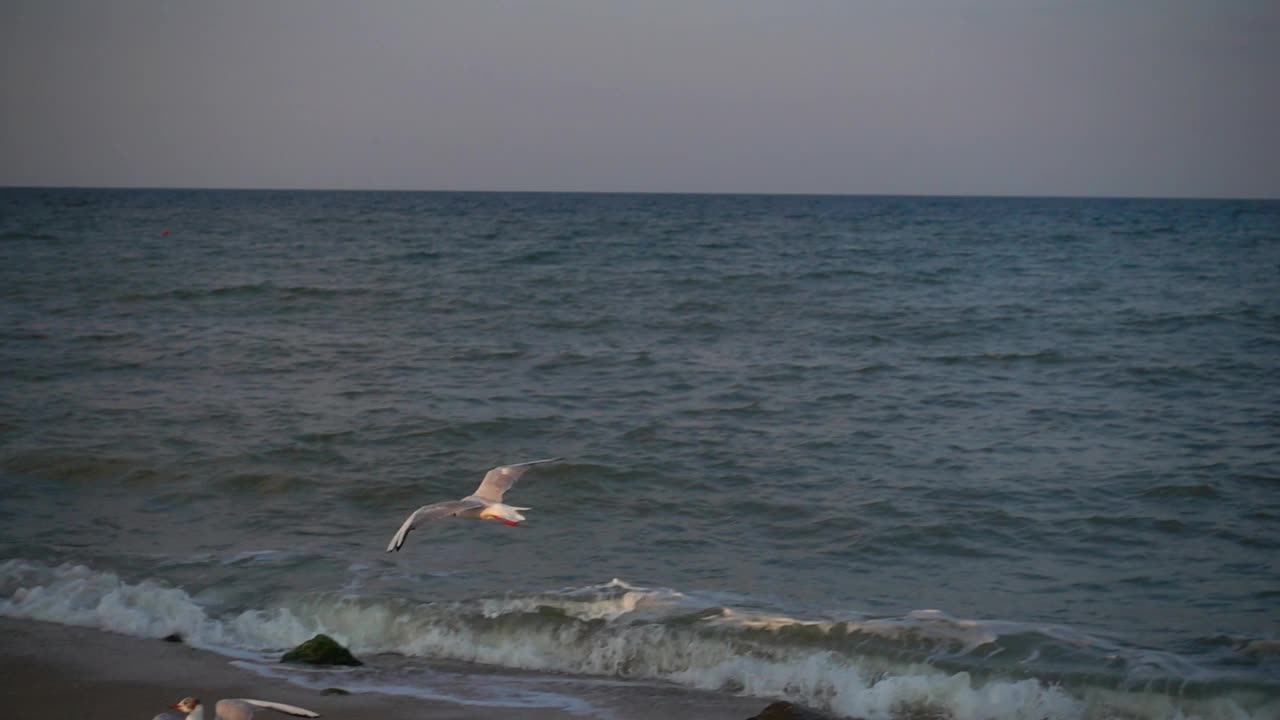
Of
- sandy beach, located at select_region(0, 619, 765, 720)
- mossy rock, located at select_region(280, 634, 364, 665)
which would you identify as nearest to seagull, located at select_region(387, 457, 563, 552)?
mossy rock, located at select_region(280, 634, 364, 665)

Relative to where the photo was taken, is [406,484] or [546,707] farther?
[406,484]

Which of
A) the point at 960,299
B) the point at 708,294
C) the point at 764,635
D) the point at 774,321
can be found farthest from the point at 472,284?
the point at 764,635

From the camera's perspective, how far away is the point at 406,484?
13.2 m

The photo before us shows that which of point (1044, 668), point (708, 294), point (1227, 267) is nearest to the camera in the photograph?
point (1044, 668)

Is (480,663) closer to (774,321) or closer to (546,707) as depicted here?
(546,707)

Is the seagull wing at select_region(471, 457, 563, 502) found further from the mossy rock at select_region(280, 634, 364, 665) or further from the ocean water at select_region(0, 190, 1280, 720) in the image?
the mossy rock at select_region(280, 634, 364, 665)

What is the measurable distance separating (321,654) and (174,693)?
1034 millimetres

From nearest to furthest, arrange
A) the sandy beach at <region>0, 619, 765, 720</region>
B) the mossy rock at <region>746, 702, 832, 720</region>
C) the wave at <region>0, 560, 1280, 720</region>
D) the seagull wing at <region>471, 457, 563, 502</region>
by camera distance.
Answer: the mossy rock at <region>746, 702, 832, 720</region>, the sandy beach at <region>0, 619, 765, 720</region>, the wave at <region>0, 560, 1280, 720</region>, the seagull wing at <region>471, 457, 563, 502</region>

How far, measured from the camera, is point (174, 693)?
7906mm

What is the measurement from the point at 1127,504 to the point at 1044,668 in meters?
4.44

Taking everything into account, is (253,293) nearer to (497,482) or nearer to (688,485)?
(688,485)

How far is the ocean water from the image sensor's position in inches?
352

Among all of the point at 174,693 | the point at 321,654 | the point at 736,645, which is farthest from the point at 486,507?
the point at 174,693

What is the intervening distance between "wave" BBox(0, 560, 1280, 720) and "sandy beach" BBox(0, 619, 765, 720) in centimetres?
43
